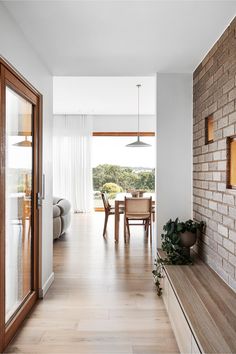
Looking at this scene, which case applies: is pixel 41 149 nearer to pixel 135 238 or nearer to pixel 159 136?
pixel 159 136

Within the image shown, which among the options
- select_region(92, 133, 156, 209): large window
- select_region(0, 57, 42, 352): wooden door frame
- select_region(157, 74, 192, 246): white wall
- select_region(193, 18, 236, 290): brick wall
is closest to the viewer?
select_region(0, 57, 42, 352): wooden door frame

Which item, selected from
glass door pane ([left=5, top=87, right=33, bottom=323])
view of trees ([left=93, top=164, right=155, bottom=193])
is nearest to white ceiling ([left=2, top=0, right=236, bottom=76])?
glass door pane ([left=5, top=87, right=33, bottom=323])

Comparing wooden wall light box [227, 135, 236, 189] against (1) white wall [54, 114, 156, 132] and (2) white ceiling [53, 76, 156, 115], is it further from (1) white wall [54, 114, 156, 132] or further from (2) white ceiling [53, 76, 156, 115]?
(1) white wall [54, 114, 156, 132]

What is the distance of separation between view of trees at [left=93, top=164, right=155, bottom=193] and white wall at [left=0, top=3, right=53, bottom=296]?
5515 millimetres

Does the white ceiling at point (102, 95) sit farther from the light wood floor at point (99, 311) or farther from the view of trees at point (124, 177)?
the light wood floor at point (99, 311)

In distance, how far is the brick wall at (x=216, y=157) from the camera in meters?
2.49

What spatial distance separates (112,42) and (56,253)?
10.5 ft

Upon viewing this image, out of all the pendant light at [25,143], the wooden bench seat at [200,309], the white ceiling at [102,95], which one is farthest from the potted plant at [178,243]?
the white ceiling at [102,95]

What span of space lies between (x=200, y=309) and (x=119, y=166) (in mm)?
7232

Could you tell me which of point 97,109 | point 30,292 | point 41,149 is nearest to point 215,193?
point 41,149

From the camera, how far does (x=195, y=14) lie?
227 centimetres

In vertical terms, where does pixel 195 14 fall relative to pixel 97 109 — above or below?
below

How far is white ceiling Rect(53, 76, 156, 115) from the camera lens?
212 inches

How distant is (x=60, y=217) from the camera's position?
18.4 ft
